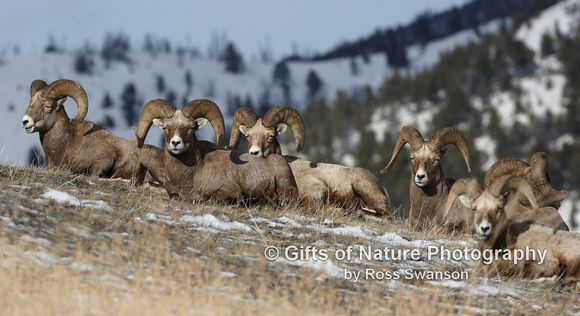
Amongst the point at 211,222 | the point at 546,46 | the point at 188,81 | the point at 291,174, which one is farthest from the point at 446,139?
the point at 188,81

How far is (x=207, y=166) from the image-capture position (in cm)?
1225

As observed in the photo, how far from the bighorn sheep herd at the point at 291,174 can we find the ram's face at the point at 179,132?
0.02 meters

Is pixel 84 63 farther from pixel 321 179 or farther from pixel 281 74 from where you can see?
pixel 321 179

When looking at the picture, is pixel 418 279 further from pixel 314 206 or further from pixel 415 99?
pixel 415 99

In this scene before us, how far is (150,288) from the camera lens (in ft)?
21.7

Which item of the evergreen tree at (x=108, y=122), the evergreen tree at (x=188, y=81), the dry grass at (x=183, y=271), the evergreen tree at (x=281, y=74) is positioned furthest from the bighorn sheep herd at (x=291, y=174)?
A: the evergreen tree at (x=281, y=74)

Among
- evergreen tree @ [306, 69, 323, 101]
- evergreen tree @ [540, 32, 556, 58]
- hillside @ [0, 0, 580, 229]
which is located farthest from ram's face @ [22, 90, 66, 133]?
evergreen tree @ [306, 69, 323, 101]

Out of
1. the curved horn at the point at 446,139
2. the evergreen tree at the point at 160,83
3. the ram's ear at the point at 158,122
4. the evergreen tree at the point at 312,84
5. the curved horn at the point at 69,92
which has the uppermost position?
the evergreen tree at the point at 312,84

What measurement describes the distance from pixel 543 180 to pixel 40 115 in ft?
30.3

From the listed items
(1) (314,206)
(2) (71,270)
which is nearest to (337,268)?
(2) (71,270)

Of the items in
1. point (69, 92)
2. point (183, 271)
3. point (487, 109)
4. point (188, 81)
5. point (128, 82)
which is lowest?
point (183, 271)

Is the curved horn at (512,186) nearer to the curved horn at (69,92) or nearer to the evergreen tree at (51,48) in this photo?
the curved horn at (69,92)

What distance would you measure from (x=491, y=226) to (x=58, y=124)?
27.8 ft

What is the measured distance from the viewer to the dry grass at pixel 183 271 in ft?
20.7
